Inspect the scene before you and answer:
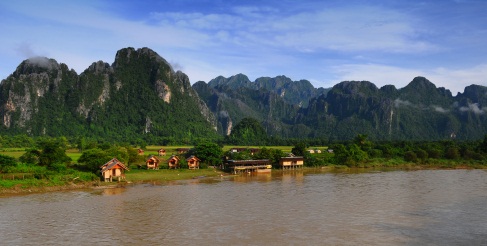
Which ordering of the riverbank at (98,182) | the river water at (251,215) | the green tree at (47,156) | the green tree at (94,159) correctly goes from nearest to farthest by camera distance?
1. the river water at (251,215)
2. the riverbank at (98,182)
3. the green tree at (94,159)
4. the green tree at (47,156)

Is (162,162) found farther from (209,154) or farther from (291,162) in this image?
(291,162)

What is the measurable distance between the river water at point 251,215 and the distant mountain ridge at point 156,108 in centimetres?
6698

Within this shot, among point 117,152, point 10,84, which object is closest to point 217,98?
point 10,84

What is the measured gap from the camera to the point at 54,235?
766 inches

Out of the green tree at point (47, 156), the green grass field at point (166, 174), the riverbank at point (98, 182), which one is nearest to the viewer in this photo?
the riverbank at point (98, 182)

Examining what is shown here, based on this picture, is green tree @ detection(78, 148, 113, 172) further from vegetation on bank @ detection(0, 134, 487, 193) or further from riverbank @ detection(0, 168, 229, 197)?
riverbank @ detection(0, 168, 229, 197)

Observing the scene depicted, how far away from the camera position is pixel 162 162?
2115 inches

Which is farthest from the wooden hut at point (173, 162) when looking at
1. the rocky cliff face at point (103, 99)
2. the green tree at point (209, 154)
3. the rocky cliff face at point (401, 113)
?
the rocky cliff face at point (401, 113)

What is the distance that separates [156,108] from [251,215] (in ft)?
358

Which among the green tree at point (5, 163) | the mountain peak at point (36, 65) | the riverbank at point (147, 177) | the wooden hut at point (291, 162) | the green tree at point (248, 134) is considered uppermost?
the mountain peak at point (36, 65)

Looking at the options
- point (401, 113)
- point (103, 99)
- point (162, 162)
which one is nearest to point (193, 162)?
point (162, 162)

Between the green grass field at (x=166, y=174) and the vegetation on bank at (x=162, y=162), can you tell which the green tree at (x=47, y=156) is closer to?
the vegetation on bank at (x=162, y=162)

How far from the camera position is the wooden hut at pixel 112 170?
123 feet

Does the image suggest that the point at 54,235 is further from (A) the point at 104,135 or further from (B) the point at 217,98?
(B) the point at 217,98
